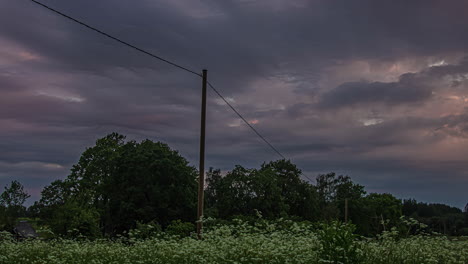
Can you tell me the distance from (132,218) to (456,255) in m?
35.8

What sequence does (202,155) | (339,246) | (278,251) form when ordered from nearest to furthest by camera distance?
(339,246) → (278,251) → (202,155)

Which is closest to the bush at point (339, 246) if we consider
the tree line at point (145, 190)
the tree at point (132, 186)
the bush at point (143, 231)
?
the bush at point (143, 231)

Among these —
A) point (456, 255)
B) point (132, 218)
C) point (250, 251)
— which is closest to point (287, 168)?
point (132, 218)

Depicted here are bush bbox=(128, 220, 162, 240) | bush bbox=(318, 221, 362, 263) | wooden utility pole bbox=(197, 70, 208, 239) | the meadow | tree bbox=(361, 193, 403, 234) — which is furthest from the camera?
tree bbox=(361, 193, 403, 234)

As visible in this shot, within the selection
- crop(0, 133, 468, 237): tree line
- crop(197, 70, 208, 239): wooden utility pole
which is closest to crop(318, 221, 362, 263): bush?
crop(197, 70, 208, 239): wooden utility pole

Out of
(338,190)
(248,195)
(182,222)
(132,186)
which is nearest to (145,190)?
(132,186)

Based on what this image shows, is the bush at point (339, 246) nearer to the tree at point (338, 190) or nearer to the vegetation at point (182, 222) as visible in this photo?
the vegetation at point (182, 222)

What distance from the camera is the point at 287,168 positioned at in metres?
61.3

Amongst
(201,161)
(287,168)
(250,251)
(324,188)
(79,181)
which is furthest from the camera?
(324,188)

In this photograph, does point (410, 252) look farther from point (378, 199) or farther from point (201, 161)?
point (378, 199)

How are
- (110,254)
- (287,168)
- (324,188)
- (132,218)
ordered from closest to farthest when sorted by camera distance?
(110,254) < (132,218) < (287,168) < (324,188)

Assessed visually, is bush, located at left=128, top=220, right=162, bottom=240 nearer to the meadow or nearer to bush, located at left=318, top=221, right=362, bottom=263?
the meadow

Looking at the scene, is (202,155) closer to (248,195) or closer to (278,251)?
(278,251)

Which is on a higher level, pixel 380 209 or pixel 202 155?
pixel 202 155
